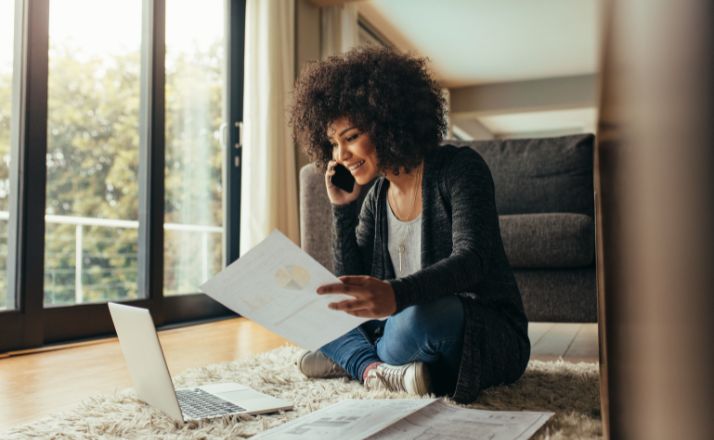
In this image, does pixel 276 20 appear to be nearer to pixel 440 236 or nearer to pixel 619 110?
pixel 440 236

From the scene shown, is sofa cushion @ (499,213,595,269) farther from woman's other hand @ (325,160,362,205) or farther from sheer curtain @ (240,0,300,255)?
sheer curtain @ (240,0,300,255)

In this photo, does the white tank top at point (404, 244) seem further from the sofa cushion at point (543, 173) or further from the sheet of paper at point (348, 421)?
the sofa cushion at point (543, 173)

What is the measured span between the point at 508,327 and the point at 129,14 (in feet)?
8.79

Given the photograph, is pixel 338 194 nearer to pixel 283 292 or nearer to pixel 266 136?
pixel 283 292

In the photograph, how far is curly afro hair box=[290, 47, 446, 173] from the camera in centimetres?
134

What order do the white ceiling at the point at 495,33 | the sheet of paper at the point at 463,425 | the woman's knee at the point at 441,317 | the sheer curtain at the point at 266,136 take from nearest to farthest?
the sheet of paper at the point at 463,425 → the woman's knee at the point at 441,317 → the sheer curtain at the point at 266,136 → the white ceiling at the point at 495,33

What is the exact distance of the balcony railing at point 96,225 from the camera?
3441 millimetres

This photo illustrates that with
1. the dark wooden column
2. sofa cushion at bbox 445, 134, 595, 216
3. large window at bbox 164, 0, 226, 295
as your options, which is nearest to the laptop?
the dark wooden column

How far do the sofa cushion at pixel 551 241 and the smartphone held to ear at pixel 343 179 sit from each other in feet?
3.31

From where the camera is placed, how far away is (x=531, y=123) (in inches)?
373

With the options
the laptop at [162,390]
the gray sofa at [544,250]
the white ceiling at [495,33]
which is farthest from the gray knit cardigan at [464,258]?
the white ceiling at [495,33]

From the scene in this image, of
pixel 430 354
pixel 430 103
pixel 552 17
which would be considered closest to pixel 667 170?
pixel 430 354

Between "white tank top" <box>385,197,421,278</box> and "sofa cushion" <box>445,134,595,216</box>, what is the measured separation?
1196 millimetres

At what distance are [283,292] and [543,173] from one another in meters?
1.86
